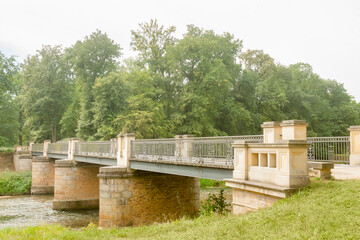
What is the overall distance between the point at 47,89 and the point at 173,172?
96.5 feet

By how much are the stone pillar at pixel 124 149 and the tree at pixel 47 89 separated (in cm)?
2319

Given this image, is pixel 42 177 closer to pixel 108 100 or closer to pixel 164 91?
pixel 108 100

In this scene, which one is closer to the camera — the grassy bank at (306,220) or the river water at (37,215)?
the grassy bank at (306,220)

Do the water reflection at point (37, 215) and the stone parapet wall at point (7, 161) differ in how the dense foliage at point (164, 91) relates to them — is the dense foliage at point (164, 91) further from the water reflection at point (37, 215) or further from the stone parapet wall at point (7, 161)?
the water reflection at point (37, 215)

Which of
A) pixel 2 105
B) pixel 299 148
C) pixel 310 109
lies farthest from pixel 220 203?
pixel 2 105

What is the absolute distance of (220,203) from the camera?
12.2 meters

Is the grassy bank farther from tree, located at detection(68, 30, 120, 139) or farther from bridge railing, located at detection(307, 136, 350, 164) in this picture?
tree, located at detection(68, 30, 120, 139)

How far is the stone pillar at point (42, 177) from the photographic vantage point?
30172 millimetres

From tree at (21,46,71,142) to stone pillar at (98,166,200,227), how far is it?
81.5ft

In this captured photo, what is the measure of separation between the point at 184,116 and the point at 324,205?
24.2 meters

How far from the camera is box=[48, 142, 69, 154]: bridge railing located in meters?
27.0

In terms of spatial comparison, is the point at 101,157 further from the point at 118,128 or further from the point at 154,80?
the point at 154,80

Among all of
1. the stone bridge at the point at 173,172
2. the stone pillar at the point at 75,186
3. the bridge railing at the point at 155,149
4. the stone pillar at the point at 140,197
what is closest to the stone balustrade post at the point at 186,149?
the stone bridge at the point at 173,172

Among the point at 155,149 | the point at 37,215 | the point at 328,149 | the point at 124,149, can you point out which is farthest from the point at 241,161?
the point at 37,215
